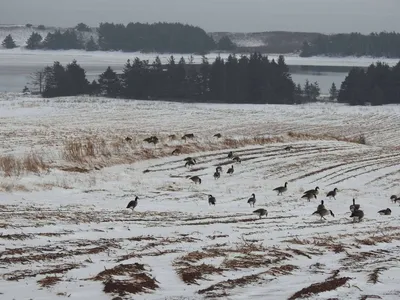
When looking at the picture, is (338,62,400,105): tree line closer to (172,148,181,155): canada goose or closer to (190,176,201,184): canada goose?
(172,148,181,155): canada goose

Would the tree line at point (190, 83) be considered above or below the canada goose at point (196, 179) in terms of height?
above

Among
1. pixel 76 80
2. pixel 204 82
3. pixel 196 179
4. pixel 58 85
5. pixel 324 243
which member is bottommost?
pixel 196 179

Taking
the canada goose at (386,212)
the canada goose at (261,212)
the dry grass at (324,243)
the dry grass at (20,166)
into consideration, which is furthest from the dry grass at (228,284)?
the dry grass at (20,166)

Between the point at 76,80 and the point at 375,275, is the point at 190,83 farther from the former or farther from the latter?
the point at 375,275

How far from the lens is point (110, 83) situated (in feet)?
325

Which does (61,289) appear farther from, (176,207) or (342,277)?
(176,207)

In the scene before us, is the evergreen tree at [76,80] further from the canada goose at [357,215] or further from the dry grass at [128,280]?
the dry grass at [128,280]

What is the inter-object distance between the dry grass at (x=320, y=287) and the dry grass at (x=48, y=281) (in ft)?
11.1

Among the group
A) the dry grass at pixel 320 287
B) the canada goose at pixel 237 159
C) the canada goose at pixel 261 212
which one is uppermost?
the dry grass at pixel 320 287

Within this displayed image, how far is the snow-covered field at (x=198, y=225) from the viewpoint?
28.7 ft

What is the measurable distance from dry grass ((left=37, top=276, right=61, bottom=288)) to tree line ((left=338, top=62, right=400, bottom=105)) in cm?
9341

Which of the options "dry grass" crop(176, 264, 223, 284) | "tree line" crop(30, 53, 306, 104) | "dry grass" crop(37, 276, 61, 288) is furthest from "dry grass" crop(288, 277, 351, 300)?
"tree line" crop(30, 53, 306, 104)

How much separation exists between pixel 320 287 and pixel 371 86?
95.1m

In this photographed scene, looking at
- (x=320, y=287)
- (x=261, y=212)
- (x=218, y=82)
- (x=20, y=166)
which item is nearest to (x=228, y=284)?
(x=320, y=287)
